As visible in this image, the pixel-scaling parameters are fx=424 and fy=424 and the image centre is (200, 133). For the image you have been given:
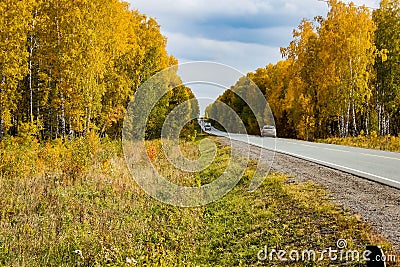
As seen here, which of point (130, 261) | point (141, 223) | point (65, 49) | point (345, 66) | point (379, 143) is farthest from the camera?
point (345, 66)

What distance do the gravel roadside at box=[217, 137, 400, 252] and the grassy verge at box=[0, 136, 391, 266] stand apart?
0.28 metres

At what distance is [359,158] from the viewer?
Answer: 16688mm

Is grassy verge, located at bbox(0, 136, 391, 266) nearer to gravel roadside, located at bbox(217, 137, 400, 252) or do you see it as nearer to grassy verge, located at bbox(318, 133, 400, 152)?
gravel roadside, located at bbox(217, 137, 400, 252)

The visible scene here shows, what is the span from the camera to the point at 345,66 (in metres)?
34.1

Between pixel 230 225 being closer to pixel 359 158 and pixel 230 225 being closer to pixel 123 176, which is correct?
pixel 123 176

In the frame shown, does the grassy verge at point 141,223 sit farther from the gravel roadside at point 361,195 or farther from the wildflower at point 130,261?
the gravel roadside at point 361,195

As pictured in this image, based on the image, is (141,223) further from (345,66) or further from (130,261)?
(345,66)

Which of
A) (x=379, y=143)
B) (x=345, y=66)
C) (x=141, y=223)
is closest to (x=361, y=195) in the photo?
(x=141, y=223)

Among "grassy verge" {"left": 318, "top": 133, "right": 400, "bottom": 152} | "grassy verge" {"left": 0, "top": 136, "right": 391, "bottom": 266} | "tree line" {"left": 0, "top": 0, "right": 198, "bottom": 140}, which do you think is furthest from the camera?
Answer: "grassy verge" {"left": 318, "top": 133, "right": 400, "bottom": 152}

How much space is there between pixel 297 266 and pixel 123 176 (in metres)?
8.90

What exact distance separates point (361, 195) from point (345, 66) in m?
26.9

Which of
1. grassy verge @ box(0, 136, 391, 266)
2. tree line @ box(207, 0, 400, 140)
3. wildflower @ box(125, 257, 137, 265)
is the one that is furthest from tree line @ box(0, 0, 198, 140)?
wildflower @ box(125, 257, 137, 265)

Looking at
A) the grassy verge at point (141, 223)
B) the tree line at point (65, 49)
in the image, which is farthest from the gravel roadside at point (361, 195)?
the tree line at point (65, 49)

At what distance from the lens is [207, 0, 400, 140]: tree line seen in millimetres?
33656
